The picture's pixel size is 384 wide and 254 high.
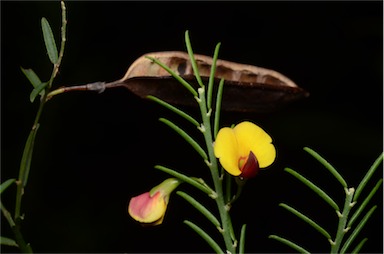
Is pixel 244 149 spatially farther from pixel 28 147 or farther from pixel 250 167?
pixel 28 147

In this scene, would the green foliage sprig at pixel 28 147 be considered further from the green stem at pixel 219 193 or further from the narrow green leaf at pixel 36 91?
the green stem at pixel 219 193

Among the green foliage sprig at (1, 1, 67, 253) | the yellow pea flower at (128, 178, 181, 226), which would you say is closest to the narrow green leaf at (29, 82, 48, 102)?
the green foliage sprig at (1, 1, 67, 253)

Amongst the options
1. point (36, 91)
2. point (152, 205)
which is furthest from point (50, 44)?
point (152, 205)

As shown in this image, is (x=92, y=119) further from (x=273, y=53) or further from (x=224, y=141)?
(x=224, y=141)

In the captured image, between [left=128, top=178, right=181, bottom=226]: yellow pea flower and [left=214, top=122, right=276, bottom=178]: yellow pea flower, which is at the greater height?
[left=214, top=122, right=276, bottom=178]: yellow pea flower

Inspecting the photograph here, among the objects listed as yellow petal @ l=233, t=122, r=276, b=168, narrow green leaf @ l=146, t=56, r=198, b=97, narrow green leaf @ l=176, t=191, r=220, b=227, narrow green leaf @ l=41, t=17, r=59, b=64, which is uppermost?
narrow green leaf @ l=41, t=17, r=59, b=64

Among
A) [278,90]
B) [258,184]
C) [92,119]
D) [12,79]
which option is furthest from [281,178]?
[278,90]

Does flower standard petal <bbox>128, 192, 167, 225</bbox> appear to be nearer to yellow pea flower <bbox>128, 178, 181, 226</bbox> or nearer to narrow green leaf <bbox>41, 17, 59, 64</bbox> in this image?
yellow pea flower <bbox>128, 178, 181, 226</bbox>

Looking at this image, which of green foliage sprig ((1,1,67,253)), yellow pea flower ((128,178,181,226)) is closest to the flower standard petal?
yellow pea flower ((128,178,181,226))
